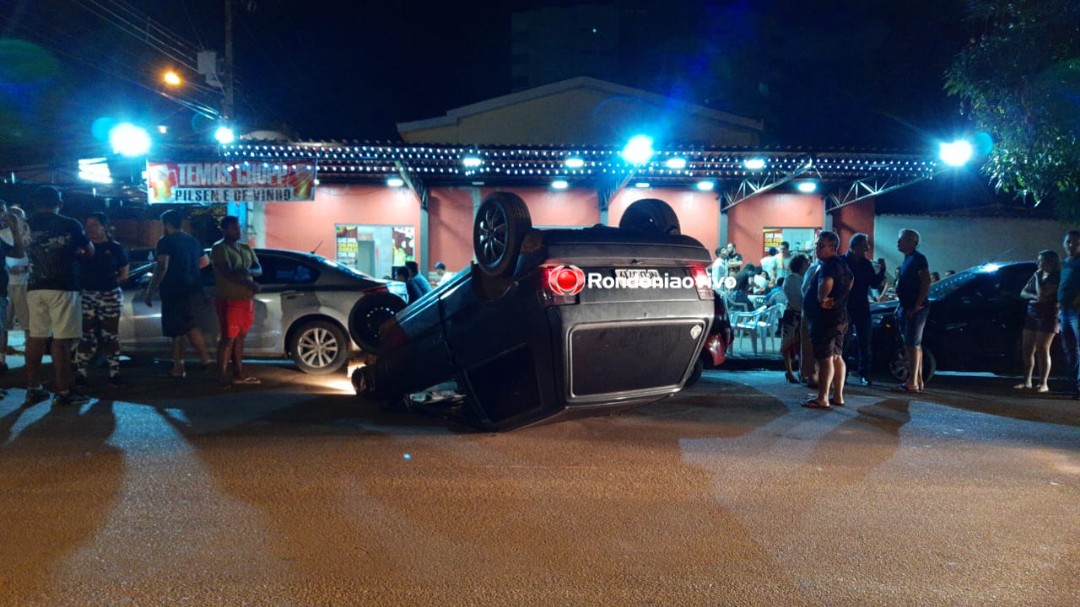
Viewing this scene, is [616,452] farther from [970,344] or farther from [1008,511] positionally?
[970,344]

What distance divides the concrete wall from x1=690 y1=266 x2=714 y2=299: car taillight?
52.9ft

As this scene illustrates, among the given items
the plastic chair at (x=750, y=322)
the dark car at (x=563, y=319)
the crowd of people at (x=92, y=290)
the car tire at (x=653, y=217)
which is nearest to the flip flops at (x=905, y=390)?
the plastic chair at (x=750, y=322)

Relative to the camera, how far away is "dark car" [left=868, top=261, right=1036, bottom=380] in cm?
834

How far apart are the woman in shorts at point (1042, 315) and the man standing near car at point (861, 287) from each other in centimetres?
172

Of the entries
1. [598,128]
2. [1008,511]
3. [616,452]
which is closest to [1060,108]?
[1008,511]

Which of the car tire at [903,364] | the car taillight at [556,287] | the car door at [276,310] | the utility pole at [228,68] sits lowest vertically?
the car tire at [903,364]

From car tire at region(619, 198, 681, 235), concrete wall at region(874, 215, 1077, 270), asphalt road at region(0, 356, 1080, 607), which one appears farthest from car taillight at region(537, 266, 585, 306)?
concrete wall at region(874, 215, 1077, 270)

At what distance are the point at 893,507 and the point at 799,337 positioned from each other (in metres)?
4.39

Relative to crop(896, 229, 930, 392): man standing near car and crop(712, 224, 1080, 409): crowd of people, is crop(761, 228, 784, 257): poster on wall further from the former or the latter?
crop(896, 229, 930, 392): man standing near car

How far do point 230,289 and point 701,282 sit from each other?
4.72 m

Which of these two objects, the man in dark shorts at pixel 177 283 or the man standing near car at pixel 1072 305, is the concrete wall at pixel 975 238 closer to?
the man standing near car at pixel 1072 305

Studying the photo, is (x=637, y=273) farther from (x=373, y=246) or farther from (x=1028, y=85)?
(x=373, y=246)

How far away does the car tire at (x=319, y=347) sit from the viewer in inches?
321

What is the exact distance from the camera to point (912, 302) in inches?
293
